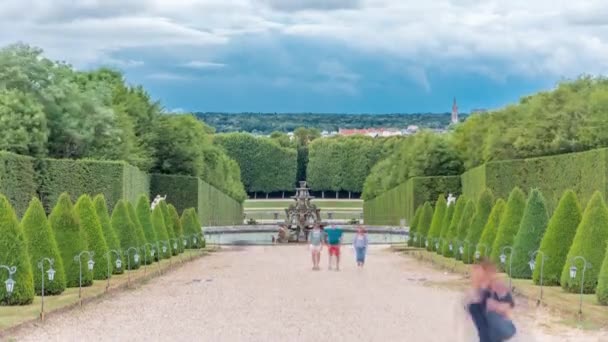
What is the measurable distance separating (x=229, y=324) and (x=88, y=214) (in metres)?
9.64

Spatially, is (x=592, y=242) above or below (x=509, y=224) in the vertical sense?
below

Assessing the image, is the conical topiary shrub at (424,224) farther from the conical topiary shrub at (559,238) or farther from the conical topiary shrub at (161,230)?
the conical topiary shrub at (559,238)

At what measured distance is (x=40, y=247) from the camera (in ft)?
73.6

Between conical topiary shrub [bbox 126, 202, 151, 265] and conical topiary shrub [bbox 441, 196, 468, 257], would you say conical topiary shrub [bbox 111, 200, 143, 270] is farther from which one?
conical topiary shrub [bbox 441, 196, 468, 257]

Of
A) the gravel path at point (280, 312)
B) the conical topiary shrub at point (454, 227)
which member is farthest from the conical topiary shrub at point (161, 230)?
the conical topiary shrub at point (454, 227)

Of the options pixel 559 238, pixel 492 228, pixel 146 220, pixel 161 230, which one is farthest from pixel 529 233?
pixel 161 230

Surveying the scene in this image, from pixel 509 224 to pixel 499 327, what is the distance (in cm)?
1872

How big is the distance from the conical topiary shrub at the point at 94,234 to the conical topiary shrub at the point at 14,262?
20.0 ft

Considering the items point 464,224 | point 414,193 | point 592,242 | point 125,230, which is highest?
point 414,193

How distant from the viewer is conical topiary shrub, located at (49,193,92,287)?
24734 mm

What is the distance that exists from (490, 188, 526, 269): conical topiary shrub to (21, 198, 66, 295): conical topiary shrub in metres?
12.0

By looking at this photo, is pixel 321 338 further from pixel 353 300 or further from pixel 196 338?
pixel 353 300

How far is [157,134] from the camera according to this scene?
3049 inches

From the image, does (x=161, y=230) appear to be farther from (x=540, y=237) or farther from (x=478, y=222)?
(x=540, y=237)
